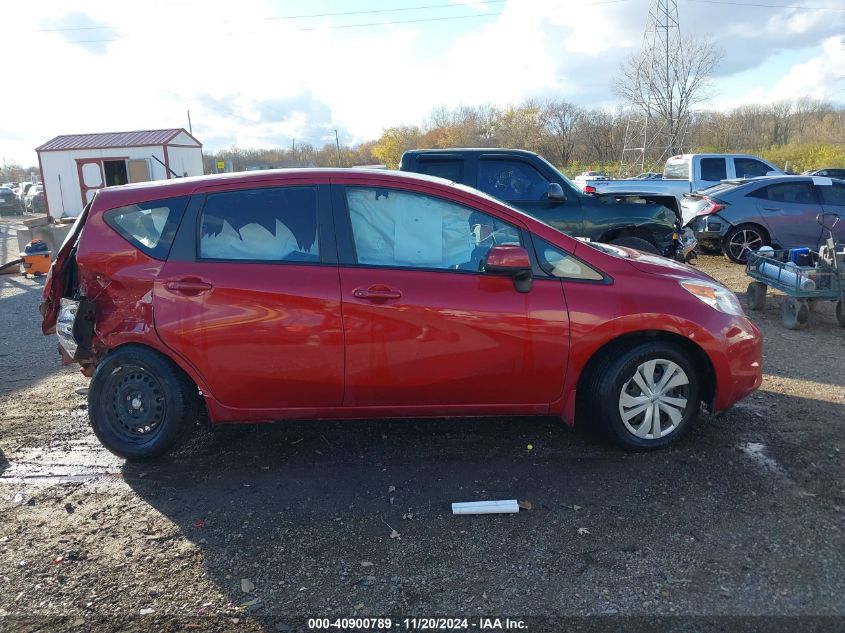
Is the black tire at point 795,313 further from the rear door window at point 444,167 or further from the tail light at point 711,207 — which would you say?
the tail light at point 711,207

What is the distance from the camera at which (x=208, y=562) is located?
315 cm

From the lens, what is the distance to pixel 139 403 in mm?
4078

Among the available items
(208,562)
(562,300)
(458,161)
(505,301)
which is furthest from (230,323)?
(458,161)

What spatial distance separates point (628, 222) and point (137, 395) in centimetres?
630

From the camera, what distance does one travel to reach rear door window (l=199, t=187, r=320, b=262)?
3994 mm

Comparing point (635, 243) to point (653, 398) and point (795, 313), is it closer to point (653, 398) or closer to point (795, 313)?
point (795, 313)

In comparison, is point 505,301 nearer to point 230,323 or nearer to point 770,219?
point 230,323

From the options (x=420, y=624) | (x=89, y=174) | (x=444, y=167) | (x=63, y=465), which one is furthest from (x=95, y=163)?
(x=420, y=624)

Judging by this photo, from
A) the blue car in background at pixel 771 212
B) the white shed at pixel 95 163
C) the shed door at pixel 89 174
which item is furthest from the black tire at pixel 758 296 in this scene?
the shed door at pixel 89 174

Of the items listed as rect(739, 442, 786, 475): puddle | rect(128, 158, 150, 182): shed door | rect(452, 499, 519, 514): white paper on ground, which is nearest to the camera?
rect(452, 499, 519, 514): white paper on ground

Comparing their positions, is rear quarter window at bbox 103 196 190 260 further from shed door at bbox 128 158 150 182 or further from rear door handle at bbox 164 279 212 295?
shed door at bbox 128 158 150 182

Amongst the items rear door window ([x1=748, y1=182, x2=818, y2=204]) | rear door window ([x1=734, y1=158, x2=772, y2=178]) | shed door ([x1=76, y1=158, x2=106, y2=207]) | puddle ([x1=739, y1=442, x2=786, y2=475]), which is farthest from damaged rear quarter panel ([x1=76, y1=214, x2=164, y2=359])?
shed door ([x1=76, y1=158, x2=106, y2=207])

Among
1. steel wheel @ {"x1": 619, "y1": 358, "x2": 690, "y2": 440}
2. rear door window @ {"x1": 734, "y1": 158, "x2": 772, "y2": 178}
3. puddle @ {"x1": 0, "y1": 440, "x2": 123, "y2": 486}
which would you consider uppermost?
rear door window @ {"x1": 734, "y1": 158, "x2": 772, "y2": 178}

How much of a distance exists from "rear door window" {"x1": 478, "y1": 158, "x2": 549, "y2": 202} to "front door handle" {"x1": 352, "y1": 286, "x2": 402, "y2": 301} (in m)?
4.66
